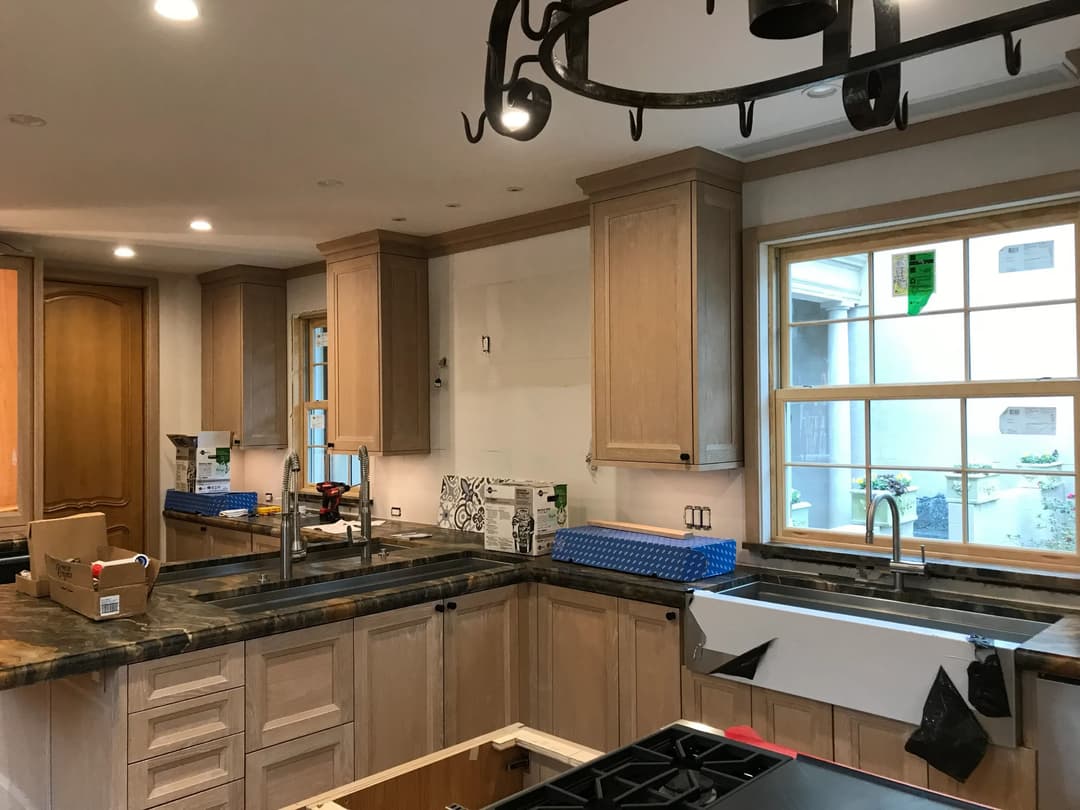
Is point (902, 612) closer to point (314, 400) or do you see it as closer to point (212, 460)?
point (314, 400)

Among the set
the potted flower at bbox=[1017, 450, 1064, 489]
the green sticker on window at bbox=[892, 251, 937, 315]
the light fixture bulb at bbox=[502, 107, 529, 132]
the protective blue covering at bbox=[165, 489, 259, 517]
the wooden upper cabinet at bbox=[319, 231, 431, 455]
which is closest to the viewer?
the light fixture bulb at bbox=[502, 107, 529, 132]

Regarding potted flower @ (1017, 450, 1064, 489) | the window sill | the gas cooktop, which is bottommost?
the gas cooktop

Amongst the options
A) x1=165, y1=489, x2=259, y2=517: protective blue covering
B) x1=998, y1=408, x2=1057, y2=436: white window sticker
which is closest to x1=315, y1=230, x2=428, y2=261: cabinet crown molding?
x1=165, y1=489, x2=259, y2=517: protective blue covering

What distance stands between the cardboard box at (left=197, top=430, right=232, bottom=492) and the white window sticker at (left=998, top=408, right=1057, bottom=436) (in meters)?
4.51

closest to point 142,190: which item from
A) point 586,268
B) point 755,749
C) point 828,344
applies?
point 586,268

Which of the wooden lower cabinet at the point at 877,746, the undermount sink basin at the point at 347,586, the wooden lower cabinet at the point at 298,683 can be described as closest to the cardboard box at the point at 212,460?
the undermount sink basin at the point at 347,586

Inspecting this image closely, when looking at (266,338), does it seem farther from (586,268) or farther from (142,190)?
(586,268)

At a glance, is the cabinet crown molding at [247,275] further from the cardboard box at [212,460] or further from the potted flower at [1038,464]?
the potted flower at [1038,464]

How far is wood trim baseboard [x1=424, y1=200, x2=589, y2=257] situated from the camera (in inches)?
156

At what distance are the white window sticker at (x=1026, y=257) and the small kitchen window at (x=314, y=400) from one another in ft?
13.0

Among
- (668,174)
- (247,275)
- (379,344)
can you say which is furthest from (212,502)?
(668,174)

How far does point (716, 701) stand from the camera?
9.23ft

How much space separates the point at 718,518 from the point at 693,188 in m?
1.31

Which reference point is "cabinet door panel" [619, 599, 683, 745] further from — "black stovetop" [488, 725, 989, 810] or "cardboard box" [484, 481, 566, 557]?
"black stovetop" [488, 725, 989, 810]
